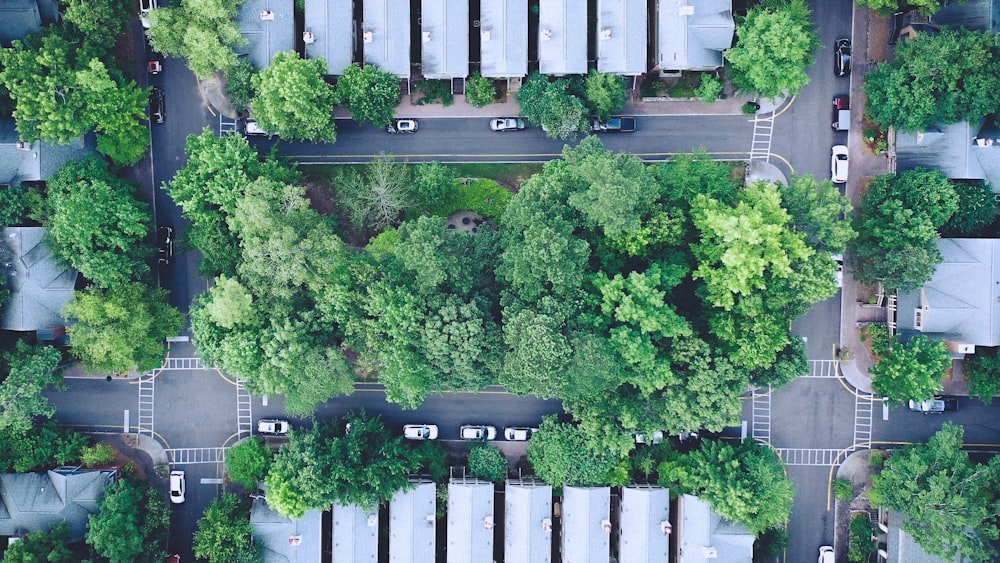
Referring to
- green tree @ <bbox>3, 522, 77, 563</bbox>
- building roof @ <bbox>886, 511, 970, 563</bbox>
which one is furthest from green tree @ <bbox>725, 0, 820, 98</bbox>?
green tree @ <bbox>3, 522, 77, 563</bbox>

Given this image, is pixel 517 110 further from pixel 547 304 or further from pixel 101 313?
pixel 101 313

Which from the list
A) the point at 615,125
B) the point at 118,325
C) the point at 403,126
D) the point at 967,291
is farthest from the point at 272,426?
the point at 967,291

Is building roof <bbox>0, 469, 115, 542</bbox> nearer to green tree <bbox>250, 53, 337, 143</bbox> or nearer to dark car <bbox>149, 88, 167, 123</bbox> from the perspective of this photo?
dark car <bbox>149, 88, 167, 123</bbox>

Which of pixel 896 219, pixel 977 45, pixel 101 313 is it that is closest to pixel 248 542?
pixel 101 313

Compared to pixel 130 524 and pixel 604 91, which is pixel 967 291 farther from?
pixel 130 524

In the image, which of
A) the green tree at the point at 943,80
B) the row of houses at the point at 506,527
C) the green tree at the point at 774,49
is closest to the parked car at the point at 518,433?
the row of houses at the point at 506,527
